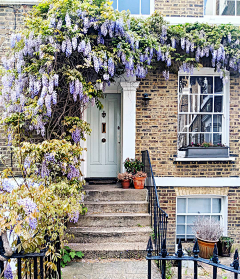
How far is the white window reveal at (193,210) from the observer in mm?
5453

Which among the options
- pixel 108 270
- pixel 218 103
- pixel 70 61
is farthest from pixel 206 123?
pixel 108 270

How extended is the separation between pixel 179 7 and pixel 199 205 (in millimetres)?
4555

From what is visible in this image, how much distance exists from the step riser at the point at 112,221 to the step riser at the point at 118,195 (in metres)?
0.47

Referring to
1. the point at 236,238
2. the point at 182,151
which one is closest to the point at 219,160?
the point at 182,151

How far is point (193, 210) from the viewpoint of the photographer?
5.49 meters

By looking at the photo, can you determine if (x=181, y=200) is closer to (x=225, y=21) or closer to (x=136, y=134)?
(x=136, y=134)

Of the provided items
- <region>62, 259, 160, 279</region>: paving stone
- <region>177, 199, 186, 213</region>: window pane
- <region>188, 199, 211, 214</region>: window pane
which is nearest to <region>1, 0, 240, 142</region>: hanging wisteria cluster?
<region>62, 259, 160, 279</region>: paving stone

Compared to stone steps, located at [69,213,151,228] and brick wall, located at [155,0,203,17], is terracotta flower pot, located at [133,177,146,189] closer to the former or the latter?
stone steps, located at [69,213,151,228]

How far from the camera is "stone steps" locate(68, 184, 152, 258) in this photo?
3.75 metres

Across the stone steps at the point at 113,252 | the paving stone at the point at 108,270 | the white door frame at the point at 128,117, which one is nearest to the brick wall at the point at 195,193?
the white door frame at the point at 128,117

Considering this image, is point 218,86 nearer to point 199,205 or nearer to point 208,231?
point 199,205

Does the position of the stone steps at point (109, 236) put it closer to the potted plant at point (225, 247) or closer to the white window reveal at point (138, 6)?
the potted plant at point (225, 247)

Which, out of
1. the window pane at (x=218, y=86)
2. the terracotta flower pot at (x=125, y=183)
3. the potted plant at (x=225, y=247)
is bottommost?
the potted plant at (x=225, y=247)

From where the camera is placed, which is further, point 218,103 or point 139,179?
point 218,103
